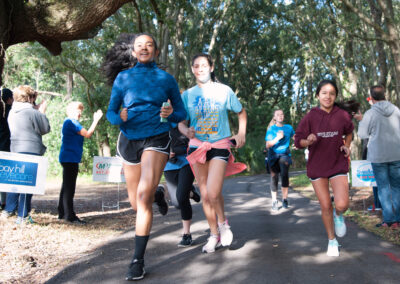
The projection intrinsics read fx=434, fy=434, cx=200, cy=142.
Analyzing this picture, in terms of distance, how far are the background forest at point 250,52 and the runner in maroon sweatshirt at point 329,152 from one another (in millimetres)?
5136

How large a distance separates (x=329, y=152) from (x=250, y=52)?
28799 millimetres

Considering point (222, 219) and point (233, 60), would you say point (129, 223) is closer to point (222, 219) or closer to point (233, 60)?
point (222, 219)

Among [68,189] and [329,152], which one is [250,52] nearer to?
[68,189]

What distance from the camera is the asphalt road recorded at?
4.07 m

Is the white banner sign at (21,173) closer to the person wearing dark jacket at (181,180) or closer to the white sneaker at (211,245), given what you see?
the person wearing dark jacket at (181,180)

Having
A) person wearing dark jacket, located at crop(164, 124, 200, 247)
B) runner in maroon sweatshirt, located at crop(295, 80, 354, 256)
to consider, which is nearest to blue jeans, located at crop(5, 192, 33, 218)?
person wearing dark jacket, located at crop(164, 124, 200, 247)

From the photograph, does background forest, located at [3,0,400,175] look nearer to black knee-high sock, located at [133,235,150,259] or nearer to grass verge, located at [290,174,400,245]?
grass verge, located at [290,174,400,245]

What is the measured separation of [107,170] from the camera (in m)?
9.95

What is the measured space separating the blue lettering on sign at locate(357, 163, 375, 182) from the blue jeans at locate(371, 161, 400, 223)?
1498mm

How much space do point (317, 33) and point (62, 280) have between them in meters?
16.8

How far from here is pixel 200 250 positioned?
5.25 metres

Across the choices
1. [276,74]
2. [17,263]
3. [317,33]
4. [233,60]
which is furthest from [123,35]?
[276,74]

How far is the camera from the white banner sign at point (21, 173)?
626 cm

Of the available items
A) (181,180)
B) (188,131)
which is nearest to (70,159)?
(181,180)
